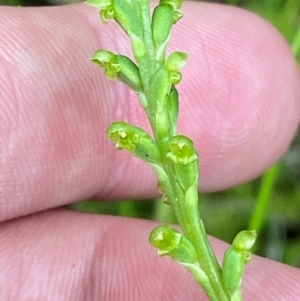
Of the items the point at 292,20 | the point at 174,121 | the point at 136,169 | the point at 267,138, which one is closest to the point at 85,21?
the point at 136,169

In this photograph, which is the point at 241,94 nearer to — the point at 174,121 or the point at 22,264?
the point at 22,264

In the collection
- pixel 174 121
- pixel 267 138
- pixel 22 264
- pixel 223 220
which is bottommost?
pixel 223 220

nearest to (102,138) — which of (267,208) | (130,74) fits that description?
(267,208)

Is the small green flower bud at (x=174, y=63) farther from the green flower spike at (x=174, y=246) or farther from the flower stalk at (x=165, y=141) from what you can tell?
the green flower spike at (x=174, y=246)

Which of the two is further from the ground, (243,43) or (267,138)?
(243,43)

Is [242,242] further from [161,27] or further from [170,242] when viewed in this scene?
[161,27]

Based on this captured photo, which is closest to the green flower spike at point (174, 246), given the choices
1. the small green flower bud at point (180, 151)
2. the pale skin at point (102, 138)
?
the small green flower bud at point (180, 151)

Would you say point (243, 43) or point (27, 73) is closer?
point (27, 73)
